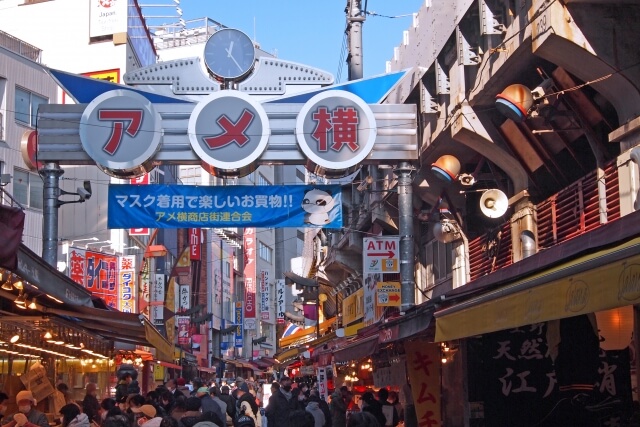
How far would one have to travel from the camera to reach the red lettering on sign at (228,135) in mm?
21641

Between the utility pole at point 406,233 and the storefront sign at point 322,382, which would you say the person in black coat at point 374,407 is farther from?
the storefront sign at point 322,382

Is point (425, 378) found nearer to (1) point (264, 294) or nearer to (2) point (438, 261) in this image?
(2) point (438, 261)

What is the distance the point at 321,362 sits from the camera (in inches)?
1268

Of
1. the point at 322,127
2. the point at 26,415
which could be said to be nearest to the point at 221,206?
the point at 322,127

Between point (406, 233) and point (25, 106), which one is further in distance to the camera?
point (25, 106)

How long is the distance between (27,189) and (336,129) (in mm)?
17986

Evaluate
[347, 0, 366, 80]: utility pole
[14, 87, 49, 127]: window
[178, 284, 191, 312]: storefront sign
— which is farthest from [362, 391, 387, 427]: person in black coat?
[178, 284, 191, 312]: storefront sign

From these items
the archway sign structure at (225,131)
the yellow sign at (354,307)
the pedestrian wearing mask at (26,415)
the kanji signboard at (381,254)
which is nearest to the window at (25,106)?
the archway sign structure at (225,131)

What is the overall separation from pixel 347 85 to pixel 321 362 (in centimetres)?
1288

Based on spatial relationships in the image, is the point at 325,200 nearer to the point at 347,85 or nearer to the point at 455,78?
the point at 347,85

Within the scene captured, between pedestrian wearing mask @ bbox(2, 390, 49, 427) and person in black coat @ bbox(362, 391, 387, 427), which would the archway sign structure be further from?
pedestrian wearing mask @ bbox(2, 390, 49, 427)

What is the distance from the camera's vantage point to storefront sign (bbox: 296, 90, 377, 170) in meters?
21.7

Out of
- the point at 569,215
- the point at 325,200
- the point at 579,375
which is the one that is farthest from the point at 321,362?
the point at 579,375

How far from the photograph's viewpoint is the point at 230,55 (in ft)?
74.6
